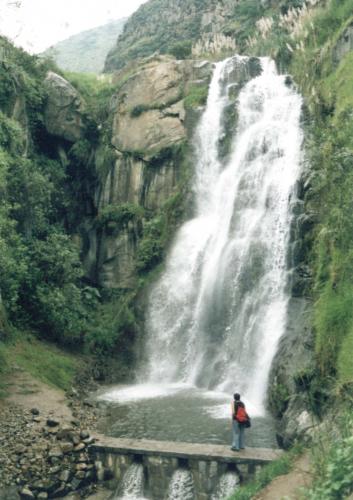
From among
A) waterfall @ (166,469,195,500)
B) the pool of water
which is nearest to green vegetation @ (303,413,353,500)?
waterfall @ (166,469,195,500)

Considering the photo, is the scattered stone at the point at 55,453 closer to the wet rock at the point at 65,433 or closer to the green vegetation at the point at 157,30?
the wet rock at the point at 65,433

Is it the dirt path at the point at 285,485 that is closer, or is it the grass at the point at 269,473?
the dirt path at the point at 285,485

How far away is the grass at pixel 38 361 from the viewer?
63.8 ft

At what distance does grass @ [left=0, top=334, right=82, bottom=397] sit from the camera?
19438 mm

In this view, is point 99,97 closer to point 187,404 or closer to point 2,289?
point 2,289

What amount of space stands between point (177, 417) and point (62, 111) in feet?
64.6

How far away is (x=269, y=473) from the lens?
11.5 m

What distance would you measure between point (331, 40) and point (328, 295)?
54.8 ft

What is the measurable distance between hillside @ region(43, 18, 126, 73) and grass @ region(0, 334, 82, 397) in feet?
249

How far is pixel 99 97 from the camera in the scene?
34438mm

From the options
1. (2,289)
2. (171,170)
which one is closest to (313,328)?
(2,289)

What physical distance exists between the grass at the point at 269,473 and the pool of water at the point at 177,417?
7.20 ft

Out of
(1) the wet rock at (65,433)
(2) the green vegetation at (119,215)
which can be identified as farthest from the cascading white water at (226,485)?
(2) the green vegetation at (119,215)

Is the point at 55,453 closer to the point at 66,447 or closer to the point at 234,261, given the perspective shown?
the point at 66,447
